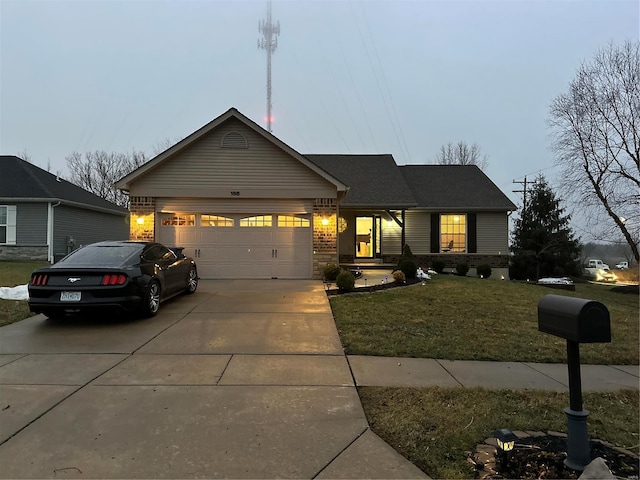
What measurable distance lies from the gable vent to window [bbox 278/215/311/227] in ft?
9.04

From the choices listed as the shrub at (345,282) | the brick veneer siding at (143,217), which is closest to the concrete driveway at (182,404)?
the shrub at (345,282)

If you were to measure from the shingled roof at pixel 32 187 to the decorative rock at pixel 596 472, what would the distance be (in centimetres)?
2223

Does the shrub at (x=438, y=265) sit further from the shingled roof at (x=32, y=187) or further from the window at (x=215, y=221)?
the shingled roof at (x=32, y=187)

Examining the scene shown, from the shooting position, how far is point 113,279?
23.0 feet

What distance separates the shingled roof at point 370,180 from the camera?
1827 centimetres

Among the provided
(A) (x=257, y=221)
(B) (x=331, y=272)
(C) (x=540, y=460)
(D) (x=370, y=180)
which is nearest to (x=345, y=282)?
(B) (x=331, y=272)

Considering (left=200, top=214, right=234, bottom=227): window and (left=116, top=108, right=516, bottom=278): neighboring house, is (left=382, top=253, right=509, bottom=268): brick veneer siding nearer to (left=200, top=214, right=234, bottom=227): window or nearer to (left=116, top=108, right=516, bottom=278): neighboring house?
(left=116, top=108, right=516, bottom=278): neighboring house

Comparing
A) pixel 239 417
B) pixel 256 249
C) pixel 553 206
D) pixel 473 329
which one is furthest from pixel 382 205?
pixel 239 417

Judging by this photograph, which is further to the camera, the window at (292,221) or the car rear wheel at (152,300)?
the window at (292,221)

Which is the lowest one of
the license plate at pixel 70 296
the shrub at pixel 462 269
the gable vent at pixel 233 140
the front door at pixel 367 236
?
the shrub at pixel 462 269

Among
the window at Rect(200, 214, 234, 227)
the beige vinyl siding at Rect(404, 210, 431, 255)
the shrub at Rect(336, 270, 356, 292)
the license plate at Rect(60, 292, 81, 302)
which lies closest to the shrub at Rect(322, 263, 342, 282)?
the shrub at Rect(336, 270, 356, 292)

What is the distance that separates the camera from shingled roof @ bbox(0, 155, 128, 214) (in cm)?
1938

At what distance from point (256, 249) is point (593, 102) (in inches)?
744

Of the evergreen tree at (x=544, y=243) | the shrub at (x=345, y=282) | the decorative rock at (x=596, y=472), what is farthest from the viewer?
the evergreen tree at (x=544, y=243)
